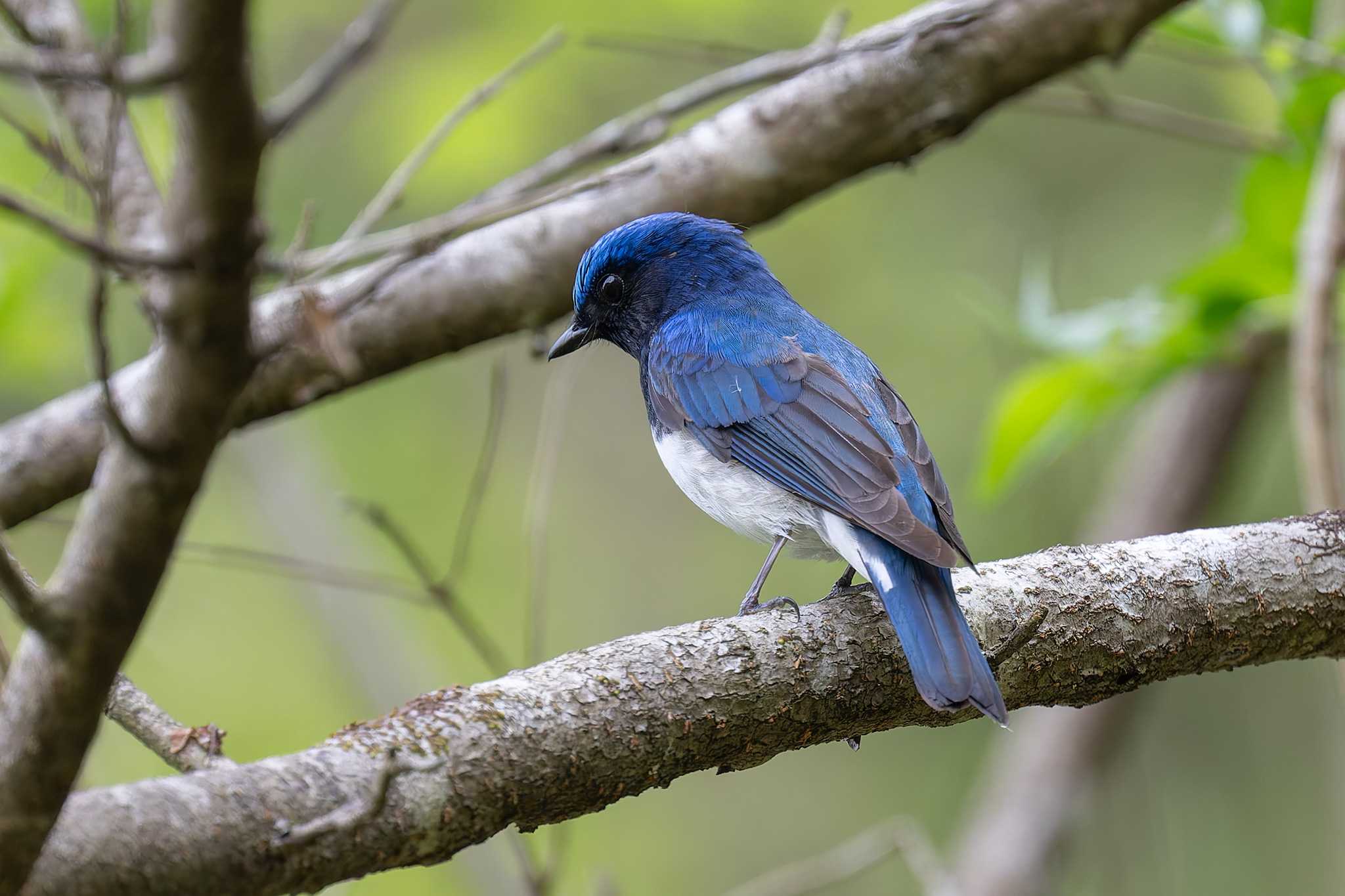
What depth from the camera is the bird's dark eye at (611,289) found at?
405cm

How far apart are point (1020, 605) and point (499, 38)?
133 inches

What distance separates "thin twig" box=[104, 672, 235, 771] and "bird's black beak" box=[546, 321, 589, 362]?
7.40 feet

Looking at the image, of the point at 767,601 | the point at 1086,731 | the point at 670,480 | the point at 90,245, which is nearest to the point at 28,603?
the point at 90,245

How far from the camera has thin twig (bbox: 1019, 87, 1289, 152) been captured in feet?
14.9

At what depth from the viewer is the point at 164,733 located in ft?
6.42

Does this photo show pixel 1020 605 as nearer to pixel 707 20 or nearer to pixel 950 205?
pixel 707 20

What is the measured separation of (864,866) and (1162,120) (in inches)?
131

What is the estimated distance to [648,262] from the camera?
411 cm

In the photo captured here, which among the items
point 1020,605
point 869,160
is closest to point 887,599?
point 1020,605

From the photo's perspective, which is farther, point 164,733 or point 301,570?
point 301,570

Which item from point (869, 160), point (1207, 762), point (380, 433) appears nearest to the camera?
point (869, 160)

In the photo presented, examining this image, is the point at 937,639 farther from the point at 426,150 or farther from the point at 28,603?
the point at 28,603

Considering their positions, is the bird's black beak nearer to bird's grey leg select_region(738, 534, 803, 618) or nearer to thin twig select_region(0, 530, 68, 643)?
bird's grey leg select_region(738, 534, 803, 618)

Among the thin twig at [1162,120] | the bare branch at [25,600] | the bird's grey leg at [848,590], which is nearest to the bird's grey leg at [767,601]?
the bird's grey leg at [848,590]
